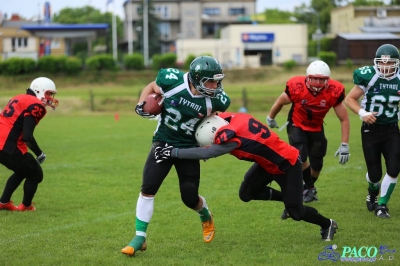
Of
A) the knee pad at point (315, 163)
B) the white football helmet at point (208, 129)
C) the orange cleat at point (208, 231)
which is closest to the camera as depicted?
the white football helmet at point (208, 129)

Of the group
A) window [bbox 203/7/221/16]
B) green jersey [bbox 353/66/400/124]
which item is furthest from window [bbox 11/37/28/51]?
green jersey [bbox 353/66/400/124]

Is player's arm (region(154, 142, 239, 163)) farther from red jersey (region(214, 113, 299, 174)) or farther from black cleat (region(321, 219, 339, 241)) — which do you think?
black cleat (region(321, 219, 339, 241))

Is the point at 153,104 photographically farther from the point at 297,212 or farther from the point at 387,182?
the point at 387,182

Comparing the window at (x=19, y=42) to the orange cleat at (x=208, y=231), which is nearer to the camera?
the orange cleat at (x=208, y=231)

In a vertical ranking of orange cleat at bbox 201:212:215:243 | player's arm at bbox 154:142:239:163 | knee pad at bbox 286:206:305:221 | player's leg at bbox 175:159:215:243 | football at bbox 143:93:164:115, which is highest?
football at bbox 143:93:164:115

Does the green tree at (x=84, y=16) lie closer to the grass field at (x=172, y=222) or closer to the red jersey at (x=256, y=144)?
the grass field at (x=172, y=222)

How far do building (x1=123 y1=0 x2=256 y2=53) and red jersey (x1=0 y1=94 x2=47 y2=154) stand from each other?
6292 centimetres

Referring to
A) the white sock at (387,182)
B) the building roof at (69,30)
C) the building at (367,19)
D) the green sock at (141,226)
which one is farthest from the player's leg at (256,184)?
the building at (367,19)

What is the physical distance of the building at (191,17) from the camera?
240 ft

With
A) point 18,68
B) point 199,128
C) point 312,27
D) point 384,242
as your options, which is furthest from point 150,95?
point 312,27

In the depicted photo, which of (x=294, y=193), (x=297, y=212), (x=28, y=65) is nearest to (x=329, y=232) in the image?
(x=297, y=212)

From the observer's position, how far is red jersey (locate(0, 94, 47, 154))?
755cm

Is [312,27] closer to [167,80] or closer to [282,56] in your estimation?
[282,56]

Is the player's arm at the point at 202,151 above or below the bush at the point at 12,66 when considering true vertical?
above
